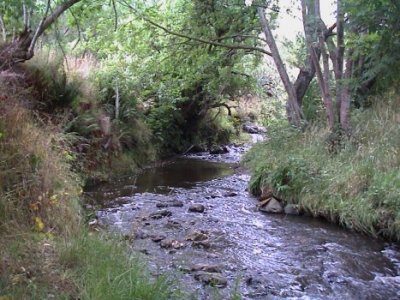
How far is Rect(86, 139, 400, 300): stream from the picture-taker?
14.4 feet

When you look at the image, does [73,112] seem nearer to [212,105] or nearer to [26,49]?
[26,49]

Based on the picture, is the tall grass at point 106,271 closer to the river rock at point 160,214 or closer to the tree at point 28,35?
the tree at point 28,35

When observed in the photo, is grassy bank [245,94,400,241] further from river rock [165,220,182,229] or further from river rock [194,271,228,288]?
river rock [194,271,228,288]

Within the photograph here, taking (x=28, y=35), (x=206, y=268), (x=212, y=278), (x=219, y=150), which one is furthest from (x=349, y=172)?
(x=219, y=150)

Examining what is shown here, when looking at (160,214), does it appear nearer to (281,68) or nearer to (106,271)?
(106,271)

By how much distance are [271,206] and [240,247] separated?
2.05 m

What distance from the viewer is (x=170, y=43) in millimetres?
10516

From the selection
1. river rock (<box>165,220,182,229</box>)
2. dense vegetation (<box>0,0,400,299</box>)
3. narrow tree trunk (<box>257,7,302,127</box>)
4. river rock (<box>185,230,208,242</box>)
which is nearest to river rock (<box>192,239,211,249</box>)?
river rock (<box>185,230,208,242</box>)

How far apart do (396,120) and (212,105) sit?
7.75 meters

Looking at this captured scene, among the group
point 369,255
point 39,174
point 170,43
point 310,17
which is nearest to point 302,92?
point 310,17

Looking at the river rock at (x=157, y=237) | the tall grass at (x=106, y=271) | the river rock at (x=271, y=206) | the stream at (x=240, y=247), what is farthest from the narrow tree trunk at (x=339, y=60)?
the tall grass at (x=106, y=271)

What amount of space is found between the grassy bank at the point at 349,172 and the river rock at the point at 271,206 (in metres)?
0.20

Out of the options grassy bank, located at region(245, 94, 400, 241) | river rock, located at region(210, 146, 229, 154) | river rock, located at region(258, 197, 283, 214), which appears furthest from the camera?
river rock, located at region(210, 146, 229, 154)

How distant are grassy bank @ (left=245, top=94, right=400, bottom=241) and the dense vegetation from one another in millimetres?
25
